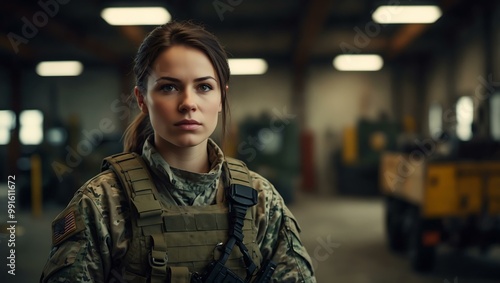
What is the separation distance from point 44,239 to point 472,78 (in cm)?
742

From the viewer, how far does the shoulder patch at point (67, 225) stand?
3.83 ft

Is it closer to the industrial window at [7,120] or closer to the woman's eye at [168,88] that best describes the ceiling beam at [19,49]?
the industrial window at [7,120]

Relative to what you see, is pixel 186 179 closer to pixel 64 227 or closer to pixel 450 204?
pixel 64 227

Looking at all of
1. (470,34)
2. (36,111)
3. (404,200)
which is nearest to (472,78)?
(470,34)

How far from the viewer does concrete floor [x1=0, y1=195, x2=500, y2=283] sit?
4.68 metres

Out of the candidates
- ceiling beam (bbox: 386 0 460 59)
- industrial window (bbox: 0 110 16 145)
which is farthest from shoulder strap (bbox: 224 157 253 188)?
industrial window (bbox: 0 110 16 145)

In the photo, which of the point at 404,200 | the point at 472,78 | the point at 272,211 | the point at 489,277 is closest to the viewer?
the point at 272,211

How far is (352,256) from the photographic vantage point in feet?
18.3

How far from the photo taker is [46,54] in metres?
11.5

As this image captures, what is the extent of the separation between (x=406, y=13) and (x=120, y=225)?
7455 millimetres

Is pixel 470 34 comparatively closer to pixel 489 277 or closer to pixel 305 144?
pixel 305 144

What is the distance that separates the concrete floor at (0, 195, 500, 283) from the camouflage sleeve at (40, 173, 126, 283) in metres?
2.90

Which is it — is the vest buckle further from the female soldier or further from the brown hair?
the brown hair

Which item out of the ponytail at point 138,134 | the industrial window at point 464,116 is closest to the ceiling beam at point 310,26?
the industrial window at point 464,116
